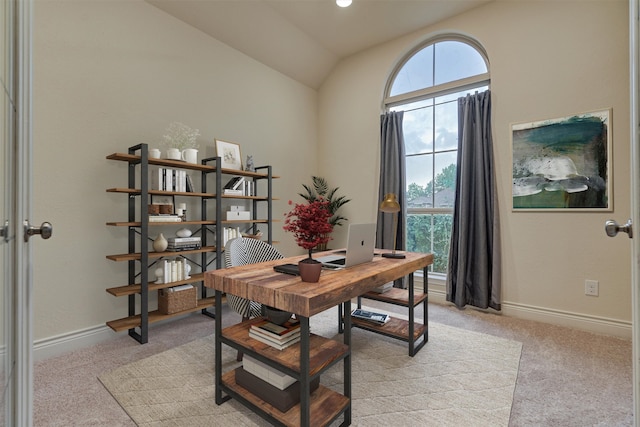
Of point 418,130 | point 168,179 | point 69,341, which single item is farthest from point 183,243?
point 418,130

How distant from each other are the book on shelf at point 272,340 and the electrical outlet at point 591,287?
2788mm

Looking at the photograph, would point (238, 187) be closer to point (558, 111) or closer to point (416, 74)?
point (416, 74)

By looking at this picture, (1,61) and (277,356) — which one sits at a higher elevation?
(1,61)

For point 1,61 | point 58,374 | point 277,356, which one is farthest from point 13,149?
point 58,374

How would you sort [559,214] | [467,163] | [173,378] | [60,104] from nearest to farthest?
[173,378], [60,104], [559,214], [467,163]

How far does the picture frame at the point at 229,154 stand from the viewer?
10.7 ft

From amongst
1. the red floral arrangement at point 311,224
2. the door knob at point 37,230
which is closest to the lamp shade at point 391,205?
the red floral arrangement at point 311,224

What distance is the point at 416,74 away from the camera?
12.4 feet

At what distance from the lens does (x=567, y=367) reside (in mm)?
2053

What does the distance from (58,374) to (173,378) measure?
2.61 ft

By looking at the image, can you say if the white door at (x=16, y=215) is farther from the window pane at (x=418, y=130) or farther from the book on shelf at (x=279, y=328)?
the window pane at (x=418, y=130)

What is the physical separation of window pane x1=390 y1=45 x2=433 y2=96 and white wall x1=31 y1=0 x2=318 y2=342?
2.27 meters

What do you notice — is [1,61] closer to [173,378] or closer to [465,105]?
[173,378]

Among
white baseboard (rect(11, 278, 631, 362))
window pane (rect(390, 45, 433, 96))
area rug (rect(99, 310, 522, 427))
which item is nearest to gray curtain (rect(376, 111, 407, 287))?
window pane (rect(390, 45, 433, 96))
